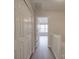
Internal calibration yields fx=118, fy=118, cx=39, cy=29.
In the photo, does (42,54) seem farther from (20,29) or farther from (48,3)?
(20,29)

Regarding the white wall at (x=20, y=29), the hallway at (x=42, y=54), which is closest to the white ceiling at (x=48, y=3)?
the white wall at (x=20, y=29)

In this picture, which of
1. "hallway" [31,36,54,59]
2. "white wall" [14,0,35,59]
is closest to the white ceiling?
"white wall" [14,0,35,59]

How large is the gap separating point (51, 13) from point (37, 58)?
3513 mm

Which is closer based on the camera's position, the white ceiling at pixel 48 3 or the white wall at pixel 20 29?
the white wall at pixel 20 29

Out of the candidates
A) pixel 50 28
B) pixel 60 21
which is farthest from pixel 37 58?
pixel 60 21

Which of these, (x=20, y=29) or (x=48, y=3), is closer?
(x=20, y=29)

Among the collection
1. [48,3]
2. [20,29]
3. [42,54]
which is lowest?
[42,54]

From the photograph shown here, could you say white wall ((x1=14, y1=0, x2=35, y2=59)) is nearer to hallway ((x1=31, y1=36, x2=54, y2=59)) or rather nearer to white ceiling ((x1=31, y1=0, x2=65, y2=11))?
hallway ((x1=31, y1=36, x2=54, y2=59))

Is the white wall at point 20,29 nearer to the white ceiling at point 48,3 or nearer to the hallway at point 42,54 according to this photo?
the hallway at point 42,54

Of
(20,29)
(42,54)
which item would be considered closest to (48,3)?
(42,54)

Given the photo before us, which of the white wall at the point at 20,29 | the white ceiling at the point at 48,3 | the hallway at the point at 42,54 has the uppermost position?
the white ceiling at the point at 48,3

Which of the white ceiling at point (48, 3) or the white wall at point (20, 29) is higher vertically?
the white ceiling at point (48, 3)
